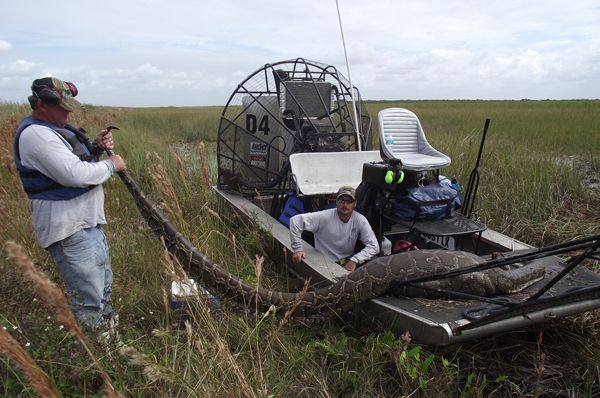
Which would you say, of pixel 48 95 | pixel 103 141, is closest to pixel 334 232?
pixel 103 141

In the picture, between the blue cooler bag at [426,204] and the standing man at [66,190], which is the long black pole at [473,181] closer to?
the blue cooler bag at [426,204]

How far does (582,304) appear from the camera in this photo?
2596 millimetres

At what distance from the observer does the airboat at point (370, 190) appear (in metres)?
A: 2.86

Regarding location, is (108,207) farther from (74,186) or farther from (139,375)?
(139,375)

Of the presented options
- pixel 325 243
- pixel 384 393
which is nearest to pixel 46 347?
pixel 384 393

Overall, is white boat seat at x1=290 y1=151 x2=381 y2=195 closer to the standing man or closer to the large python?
the large python

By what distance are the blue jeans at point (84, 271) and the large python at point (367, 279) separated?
0.61 meters

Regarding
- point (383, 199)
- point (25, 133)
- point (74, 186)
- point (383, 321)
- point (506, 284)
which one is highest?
point (25, 133)

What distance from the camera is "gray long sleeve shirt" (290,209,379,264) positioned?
4.45m

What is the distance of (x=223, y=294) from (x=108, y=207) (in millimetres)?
3611

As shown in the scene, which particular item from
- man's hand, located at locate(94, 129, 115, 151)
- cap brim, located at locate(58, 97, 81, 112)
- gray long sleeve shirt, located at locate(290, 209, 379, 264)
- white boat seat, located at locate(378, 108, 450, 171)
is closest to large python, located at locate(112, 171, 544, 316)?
man's hand, located at locate(94, 129, 115, 151)

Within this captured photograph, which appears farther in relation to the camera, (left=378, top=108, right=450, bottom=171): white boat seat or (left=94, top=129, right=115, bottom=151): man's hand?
(left=378, top=108, right=450, bottom=171): white boat seat

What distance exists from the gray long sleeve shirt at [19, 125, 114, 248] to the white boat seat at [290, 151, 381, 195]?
104 inches

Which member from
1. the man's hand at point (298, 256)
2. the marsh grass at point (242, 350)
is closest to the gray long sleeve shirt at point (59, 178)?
the marsh grass at point (242, 350)
